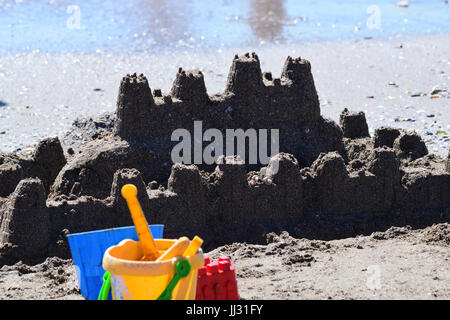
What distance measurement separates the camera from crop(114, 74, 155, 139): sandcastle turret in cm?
866

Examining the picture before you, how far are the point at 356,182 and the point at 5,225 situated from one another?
304 cm

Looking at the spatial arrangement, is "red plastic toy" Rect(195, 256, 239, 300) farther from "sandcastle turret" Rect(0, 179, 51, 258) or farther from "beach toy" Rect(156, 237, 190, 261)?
"sandcastle turret" Rect(0, 179, 51, 258)

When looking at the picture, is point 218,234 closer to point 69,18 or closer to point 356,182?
point 356,182

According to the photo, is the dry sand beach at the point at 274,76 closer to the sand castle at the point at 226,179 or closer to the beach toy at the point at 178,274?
the sand castle at the point at 226,179

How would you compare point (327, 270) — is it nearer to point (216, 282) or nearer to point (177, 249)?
point (216, 282)

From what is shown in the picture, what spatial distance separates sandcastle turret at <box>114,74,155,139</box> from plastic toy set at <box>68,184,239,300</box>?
267 cm

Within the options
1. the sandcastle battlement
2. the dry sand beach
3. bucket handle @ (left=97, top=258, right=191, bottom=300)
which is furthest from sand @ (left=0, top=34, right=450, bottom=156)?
bucket handle @ (left=97, top=258, right=191, bottom=300)

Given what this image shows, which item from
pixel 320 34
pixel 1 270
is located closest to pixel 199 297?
pixel 1 270

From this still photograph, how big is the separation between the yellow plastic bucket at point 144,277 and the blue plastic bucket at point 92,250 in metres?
1.10

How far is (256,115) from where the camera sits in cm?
924

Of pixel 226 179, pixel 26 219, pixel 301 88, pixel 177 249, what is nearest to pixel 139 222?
pixel 177 249

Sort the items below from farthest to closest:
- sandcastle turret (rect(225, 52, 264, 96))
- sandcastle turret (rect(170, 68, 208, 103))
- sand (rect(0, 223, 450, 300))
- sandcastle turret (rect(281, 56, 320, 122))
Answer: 1. sandcastle turret (rect(281, 56, 320, 122))
2. sandcastle turret (rect(225, 52, 264, 96))
3. sandcastle turret (rect(170, 68, 208, 103))
4. sand (rect(0, 223, 450, 300))

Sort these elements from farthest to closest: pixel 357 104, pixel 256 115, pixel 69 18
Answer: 1. pixel 69 18
2. pixel 357 104
3. pixel 256 115

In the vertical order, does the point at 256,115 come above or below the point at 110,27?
below
